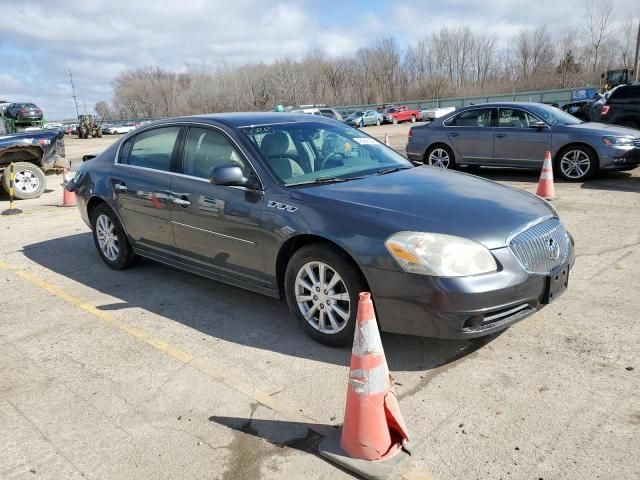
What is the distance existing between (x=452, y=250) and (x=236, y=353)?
170cm

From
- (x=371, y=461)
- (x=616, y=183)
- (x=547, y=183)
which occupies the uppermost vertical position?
(x=547, y=183)

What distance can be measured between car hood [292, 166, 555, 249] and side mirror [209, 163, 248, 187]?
1.52 feet

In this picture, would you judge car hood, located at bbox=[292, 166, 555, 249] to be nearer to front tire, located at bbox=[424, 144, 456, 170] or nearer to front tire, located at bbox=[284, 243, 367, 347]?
front tire, located at bbox=[284, 243, 367, 347]

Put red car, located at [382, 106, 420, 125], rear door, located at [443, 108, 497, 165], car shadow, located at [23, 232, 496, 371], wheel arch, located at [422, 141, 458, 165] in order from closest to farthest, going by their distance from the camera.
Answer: car shadow, located at [23, 232, 496, 371], rear door, located at [443, 108, 497, 165], wheel arch, located at [422, 141, 458, 165], red car, located at [382, 106, 420, 125]

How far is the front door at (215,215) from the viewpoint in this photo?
4.09m

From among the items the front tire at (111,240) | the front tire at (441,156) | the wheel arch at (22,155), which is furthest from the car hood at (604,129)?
the wheel arch at (22,155)

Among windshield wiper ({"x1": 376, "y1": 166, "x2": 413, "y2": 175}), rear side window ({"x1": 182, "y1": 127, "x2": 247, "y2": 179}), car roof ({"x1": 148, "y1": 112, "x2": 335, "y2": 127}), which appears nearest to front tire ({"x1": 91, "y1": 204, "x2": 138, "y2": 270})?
car roof ({"x1": 148, "y1": 112, "x2": 335, "y2": 127})

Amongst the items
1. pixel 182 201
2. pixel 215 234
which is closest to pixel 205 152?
pixel 182 201

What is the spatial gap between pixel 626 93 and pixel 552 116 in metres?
4.33

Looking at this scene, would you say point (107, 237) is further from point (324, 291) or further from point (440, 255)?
point (440, 255)

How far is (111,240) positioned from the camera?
19.0ft

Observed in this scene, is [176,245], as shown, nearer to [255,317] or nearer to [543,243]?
[255,317]

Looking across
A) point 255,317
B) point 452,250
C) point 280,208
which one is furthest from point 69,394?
point 452,250

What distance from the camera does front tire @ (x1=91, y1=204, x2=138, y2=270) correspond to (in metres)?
5.62
